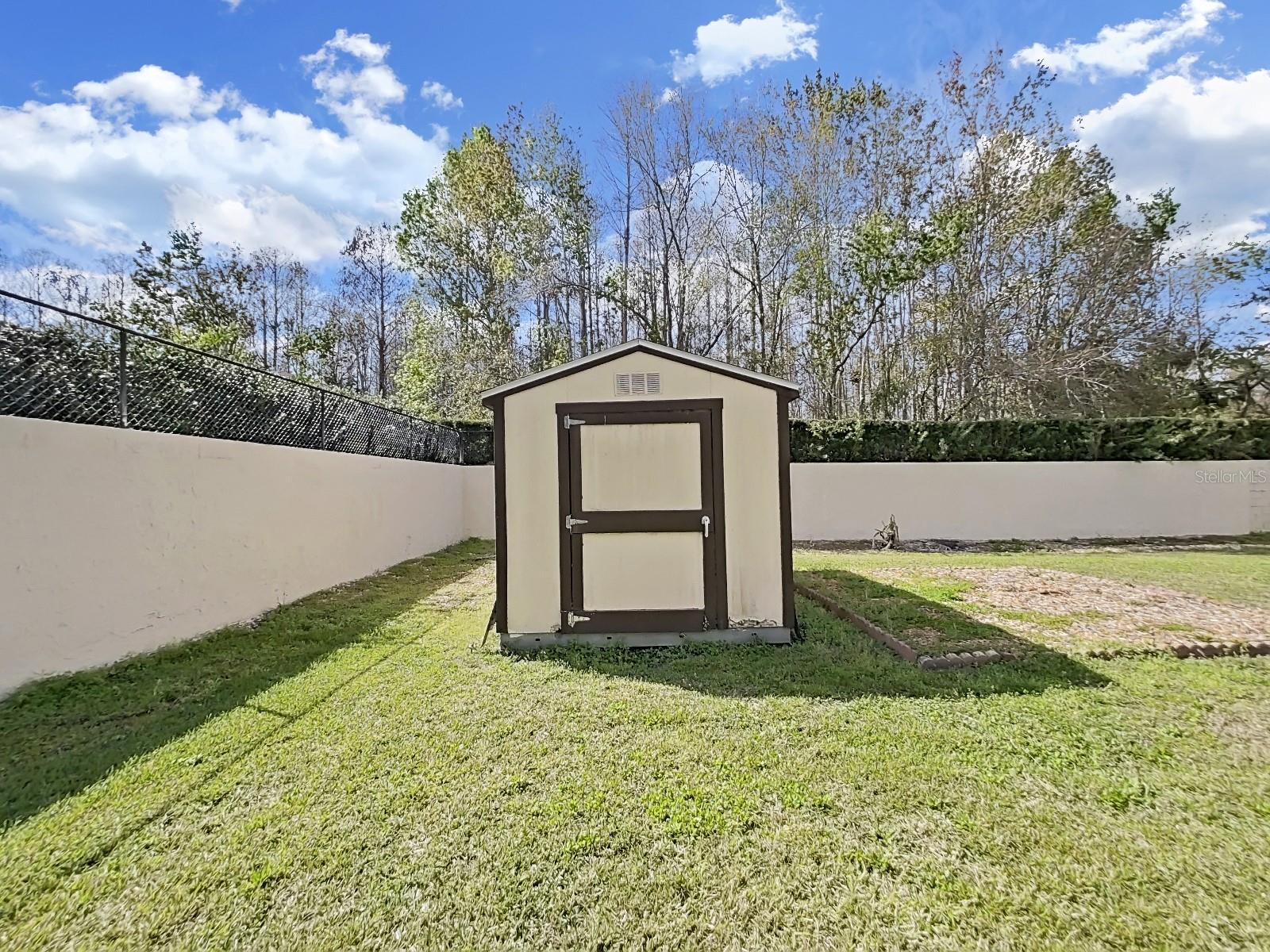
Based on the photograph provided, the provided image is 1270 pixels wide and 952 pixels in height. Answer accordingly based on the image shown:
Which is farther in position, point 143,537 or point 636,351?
point 636,351

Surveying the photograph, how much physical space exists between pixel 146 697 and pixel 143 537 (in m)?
1.33

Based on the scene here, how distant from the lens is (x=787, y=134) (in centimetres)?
1416

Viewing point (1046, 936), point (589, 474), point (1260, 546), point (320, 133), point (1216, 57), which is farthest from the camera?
point (320, 133)

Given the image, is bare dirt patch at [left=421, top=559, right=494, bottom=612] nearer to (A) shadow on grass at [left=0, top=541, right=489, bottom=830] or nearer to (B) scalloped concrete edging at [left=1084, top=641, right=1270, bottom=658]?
(A) shadow on grass at [left=0, top=541, right=489, bottom=830]

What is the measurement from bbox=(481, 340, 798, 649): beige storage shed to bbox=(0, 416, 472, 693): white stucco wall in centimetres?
259

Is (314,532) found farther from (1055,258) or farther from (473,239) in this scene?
(1055,258)

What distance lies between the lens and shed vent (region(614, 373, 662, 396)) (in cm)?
482

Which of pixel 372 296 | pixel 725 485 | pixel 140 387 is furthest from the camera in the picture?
pixel 372 296

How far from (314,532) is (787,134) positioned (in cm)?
1354

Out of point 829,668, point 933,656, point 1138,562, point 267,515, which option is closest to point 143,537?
point 267,515

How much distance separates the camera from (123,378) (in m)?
4.50

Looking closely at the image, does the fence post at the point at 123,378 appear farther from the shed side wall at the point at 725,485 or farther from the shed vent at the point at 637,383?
the shed vent at the point at 637,383

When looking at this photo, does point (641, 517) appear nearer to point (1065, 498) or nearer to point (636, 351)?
point (636, 351)

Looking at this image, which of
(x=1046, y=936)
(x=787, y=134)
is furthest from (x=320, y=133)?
(x=1046, y=936)
